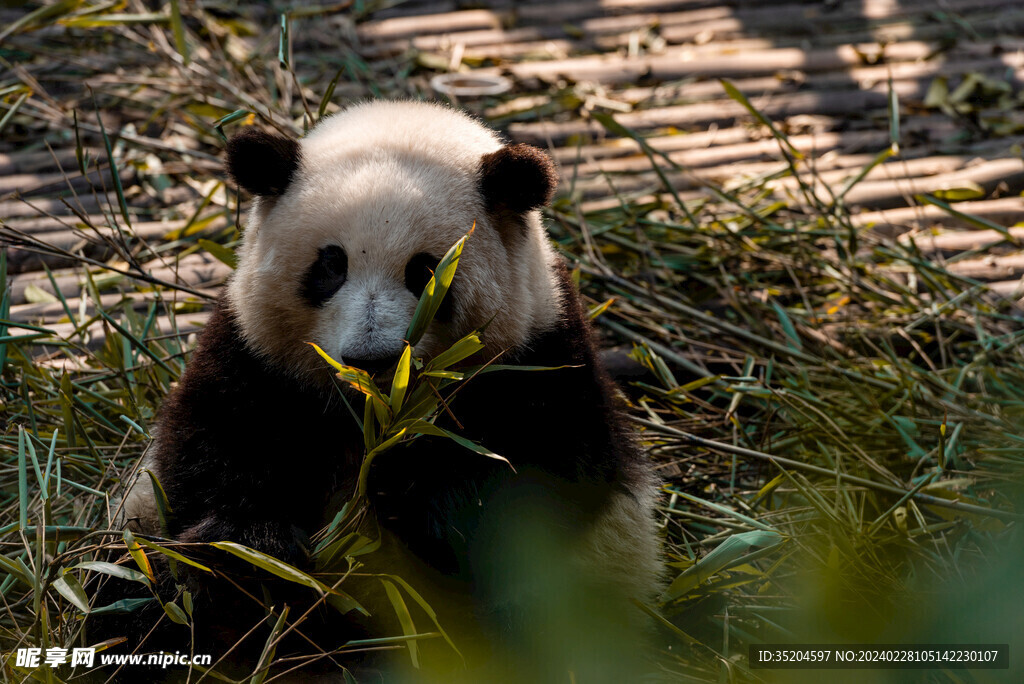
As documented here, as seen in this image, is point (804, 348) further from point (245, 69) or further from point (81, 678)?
point (245, 69)

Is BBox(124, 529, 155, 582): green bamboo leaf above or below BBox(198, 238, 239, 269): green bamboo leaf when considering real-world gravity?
below

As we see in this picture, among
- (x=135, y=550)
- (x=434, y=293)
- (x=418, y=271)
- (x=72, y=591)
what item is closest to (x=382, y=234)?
(x=418, y=271)

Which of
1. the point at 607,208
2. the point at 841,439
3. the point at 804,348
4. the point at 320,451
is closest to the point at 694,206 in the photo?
the point at 607,208

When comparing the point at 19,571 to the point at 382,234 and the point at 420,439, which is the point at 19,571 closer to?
the point at 420,439

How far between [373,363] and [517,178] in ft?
2.55

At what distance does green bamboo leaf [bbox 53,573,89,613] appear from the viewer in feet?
6.17

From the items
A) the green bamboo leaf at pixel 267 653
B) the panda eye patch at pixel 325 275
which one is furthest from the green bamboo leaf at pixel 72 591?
the panda eye patch at pixel 325 275

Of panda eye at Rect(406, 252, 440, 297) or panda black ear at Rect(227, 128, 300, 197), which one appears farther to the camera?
panda black ear at Rect(227, 128, 300, 197)

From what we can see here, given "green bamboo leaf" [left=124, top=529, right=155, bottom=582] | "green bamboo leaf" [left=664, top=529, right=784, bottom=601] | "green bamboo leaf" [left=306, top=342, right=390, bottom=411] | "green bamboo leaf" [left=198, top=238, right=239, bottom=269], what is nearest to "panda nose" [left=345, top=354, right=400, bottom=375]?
"green bamboo leaf" [left=306, top=342, right=390, bottom=411]

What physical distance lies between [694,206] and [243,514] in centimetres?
310

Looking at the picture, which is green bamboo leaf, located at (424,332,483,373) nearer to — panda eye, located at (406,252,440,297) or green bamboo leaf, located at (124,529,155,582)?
panda eye, located at (406,252,440,297)

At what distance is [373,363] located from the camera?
1.96m

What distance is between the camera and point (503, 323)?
2.38 metres

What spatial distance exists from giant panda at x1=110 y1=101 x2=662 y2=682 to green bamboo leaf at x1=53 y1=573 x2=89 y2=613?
0.34 metres
